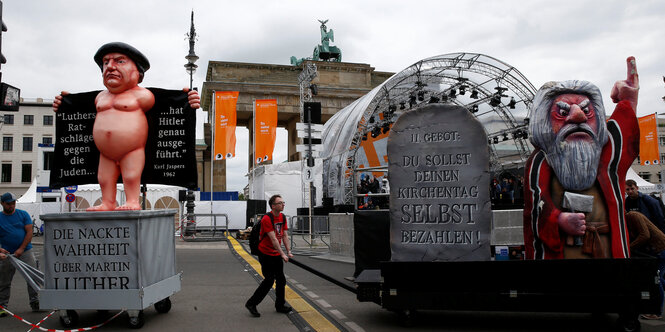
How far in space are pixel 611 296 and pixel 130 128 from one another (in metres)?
6.23

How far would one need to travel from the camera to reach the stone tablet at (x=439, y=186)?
6473 mm

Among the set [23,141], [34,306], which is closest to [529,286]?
[34,306]

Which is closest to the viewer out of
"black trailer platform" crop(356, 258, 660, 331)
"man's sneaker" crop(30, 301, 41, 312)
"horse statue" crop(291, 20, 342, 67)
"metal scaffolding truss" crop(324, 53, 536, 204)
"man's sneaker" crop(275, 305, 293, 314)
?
"black trailer platform" crop(356, 258, 660, 331)

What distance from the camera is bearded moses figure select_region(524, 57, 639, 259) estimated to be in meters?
6.41

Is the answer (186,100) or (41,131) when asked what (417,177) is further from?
(41,131)

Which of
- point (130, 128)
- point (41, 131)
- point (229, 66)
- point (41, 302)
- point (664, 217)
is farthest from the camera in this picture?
point (41, 131)

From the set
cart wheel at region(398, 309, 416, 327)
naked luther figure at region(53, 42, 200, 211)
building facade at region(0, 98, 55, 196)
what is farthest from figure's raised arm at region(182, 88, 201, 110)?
building facade at region(0, 98, 55, 196)

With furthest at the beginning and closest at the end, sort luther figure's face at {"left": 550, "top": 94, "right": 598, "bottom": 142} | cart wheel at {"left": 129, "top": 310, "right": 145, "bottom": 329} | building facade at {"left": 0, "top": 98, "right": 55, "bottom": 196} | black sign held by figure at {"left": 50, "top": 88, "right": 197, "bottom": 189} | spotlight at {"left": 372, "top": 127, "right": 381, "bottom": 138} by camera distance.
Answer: building facade at {"left": 0, "top": 98, "right": 55, "bottom": 196} → spotlight at {"left": 372, "top": 127, "right": 381, "bottom": 138} → black sign held by figure at {"left": 50, "top": 88, "right": 197, "bottom": 189} → luther figure's face at {"left": 550, "top": 94, "right": 598, "bottom": 142} → cart wheel at {"left": 129, "top": 310, "right": 145, "bottom": 329}

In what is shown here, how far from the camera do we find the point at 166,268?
279 inches

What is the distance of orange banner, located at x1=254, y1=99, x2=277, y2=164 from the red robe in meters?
20.6

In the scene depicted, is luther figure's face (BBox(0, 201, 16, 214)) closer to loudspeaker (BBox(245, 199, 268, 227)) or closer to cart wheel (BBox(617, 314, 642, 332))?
cart wheel (BBox(617, 314, 642, 332))

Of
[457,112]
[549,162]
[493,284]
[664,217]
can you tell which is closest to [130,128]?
[457,112]

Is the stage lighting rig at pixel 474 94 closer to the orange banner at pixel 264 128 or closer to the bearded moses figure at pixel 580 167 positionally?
the orange banner at pixel 264 128

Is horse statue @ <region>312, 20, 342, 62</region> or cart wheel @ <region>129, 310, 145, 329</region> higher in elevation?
horse statue @ <region>312, 20, 342, 62</region>
